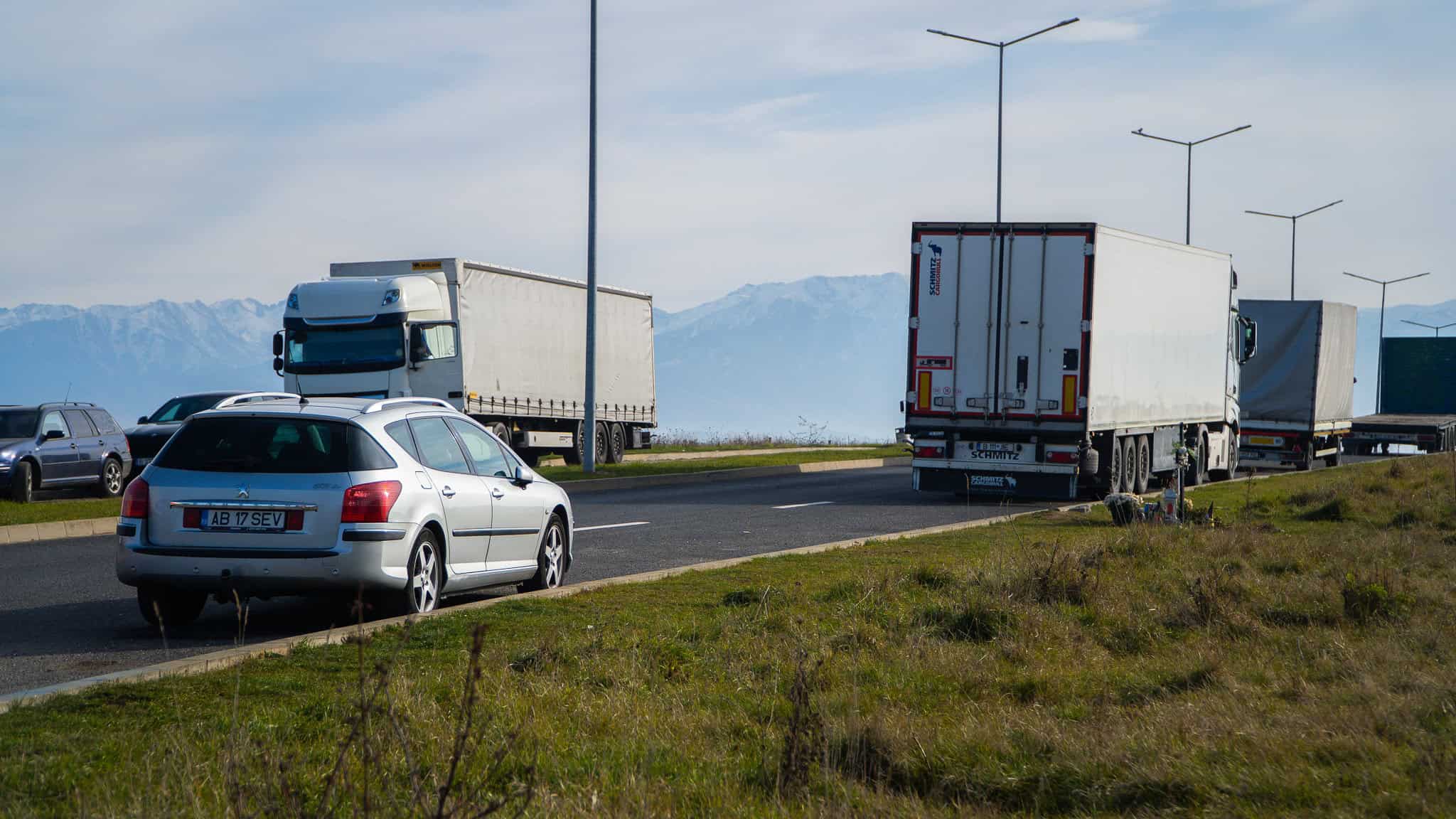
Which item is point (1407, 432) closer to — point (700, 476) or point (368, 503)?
point (700, 476)

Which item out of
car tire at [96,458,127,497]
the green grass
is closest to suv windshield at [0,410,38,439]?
car tire at [96,458,127,497]

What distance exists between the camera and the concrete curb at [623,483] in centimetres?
1672

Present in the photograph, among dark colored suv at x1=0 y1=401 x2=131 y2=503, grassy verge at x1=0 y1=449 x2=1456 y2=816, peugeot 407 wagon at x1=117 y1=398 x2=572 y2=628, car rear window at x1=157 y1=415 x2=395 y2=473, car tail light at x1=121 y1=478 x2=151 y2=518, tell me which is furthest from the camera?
dark colored suv at x1=0 y1=401 x2=131 y2=503

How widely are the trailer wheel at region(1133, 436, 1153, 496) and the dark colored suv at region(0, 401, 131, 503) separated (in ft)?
56.2

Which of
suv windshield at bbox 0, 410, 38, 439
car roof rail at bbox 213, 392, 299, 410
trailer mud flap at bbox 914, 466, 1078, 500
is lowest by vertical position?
trailer mud flap at bbox 914, 466, 1078, 500

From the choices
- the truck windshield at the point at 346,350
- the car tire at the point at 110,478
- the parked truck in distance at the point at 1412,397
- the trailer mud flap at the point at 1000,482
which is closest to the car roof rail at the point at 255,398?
the car tire at the point at 110,478

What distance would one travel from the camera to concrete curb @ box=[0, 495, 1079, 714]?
6727mm

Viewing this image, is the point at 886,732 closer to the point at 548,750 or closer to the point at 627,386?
the point at 548,750

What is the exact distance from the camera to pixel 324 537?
9.11m

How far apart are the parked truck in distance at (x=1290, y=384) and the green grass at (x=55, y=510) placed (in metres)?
25.1

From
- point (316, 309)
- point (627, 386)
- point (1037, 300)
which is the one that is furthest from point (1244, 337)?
point (316, 309)

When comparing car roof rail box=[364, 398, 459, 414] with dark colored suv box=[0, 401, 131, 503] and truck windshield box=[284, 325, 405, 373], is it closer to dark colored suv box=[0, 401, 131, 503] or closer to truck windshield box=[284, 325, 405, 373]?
dark colored suv box=[0, 401, 131, 503]

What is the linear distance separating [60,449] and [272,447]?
16.0 metres

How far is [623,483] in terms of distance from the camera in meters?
26.6
